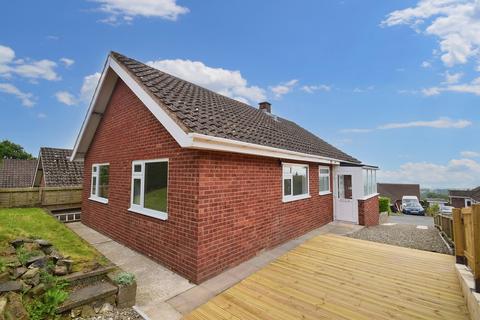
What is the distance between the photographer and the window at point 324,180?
33.8 ft

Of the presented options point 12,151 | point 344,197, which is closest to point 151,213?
point 344,197

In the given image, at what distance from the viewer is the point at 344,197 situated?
1216cm

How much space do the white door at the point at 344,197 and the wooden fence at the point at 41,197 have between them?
13772mm

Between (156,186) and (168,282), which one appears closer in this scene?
(168,282)

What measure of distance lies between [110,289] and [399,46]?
45.8 ft

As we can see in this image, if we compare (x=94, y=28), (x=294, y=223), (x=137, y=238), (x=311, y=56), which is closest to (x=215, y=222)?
(x=137, y=238)

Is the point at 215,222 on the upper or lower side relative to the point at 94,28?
lower

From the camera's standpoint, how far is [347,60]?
13.6 meters

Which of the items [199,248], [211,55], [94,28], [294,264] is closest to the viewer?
[199,248]

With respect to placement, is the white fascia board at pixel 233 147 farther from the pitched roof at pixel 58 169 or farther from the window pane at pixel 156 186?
the pitched roof at pixel 58 169

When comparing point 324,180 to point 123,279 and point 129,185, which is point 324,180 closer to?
point 129,185

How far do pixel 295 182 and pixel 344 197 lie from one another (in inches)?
216

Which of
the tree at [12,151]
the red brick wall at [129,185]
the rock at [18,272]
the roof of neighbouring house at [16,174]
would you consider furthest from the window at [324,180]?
the tree at [12,151]

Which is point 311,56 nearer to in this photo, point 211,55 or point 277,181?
point 211,55
